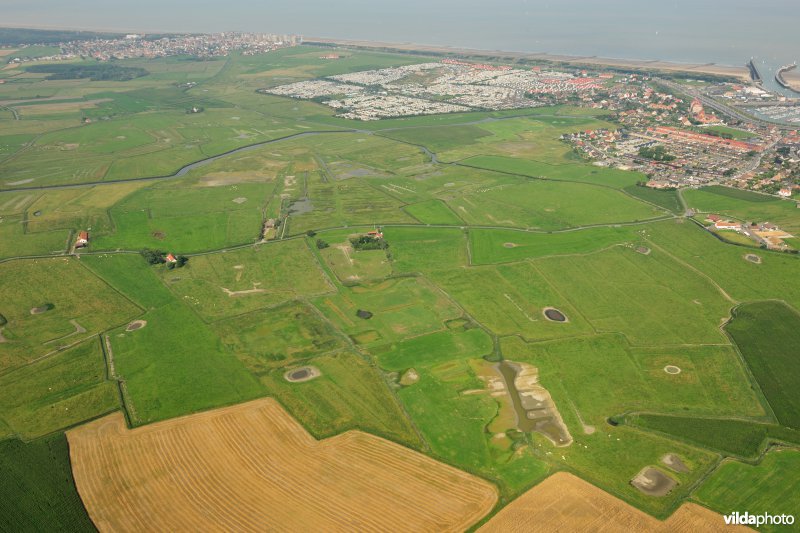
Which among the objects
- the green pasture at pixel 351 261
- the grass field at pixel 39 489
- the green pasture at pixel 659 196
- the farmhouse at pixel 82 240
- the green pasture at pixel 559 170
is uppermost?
the green pasture at pixel 559 170

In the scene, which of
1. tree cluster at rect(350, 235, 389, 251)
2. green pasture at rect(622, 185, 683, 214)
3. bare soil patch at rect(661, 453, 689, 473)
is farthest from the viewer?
green pasture at rect(622, 185, 683, 214)

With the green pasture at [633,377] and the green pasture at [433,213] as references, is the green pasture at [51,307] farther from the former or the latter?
the green pasture at [633,377]

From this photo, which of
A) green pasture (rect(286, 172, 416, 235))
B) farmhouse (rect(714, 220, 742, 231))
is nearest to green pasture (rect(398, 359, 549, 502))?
green pasture (rect(286, 172, 416, 235))

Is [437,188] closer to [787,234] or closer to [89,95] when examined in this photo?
[787,234]

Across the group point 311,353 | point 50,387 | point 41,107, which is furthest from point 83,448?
point 41,107

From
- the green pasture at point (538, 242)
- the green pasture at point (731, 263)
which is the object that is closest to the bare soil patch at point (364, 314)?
the green pasture at point (538, 242)

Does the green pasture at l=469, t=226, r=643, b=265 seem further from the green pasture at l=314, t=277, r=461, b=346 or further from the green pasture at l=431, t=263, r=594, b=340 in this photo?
the green pasture at l=314, t=277, r=461, b=346
